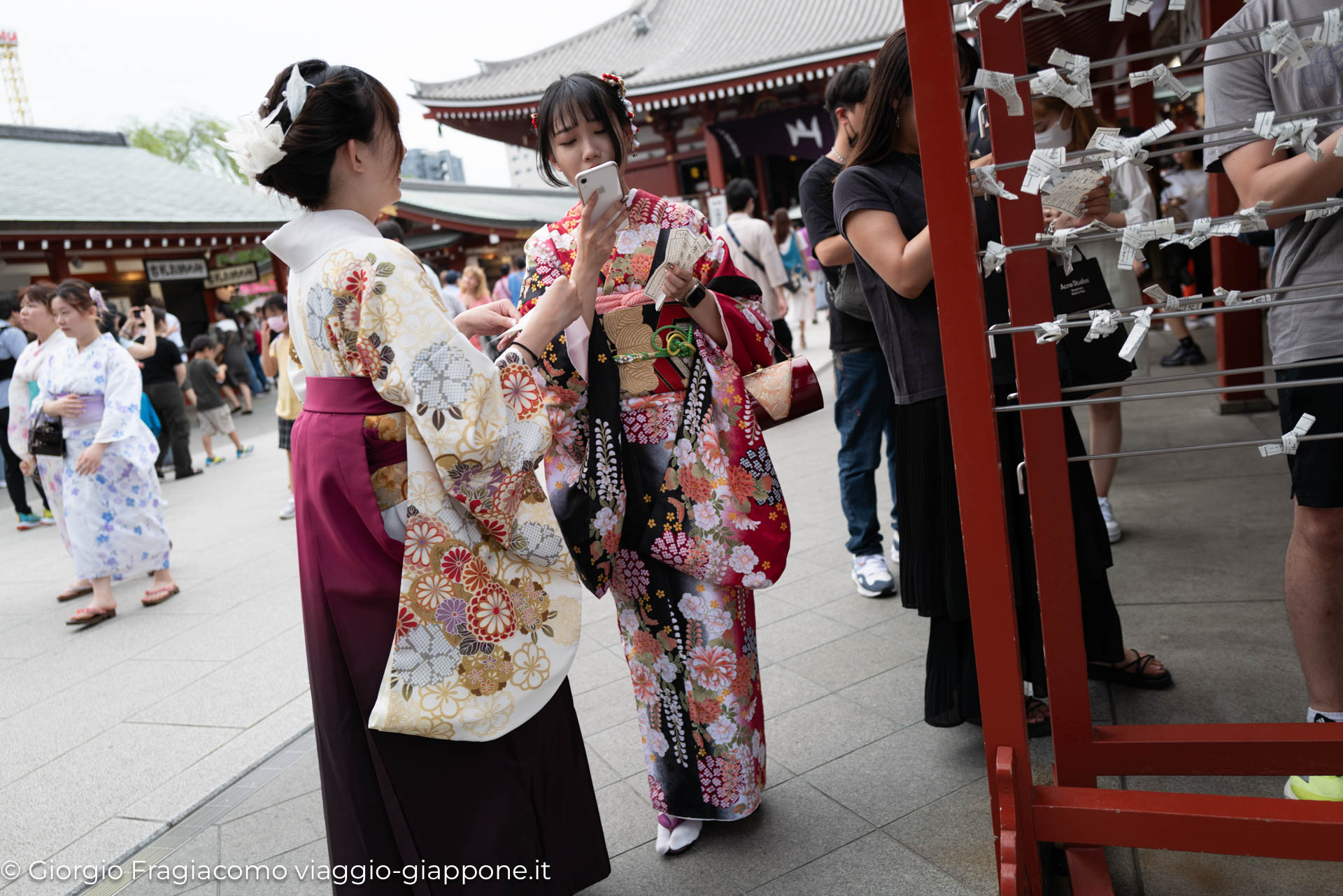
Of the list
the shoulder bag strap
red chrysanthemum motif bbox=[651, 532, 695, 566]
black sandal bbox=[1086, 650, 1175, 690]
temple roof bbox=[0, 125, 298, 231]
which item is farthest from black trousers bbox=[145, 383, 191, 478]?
black sandal bbox=[1086, 650, 1175, 690]

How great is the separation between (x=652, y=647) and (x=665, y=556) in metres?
0.24

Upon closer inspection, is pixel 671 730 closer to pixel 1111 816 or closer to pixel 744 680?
pixel 744 680

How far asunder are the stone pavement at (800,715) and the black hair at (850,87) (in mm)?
1722

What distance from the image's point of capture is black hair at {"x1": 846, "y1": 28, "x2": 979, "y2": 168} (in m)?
2.06

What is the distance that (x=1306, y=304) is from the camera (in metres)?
1.82

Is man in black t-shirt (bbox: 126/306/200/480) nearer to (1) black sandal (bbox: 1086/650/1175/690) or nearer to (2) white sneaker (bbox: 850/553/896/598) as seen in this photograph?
(2) white sneaker (bbox: 850/553/896/598)

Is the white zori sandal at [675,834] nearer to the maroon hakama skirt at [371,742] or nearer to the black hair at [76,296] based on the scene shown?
the maroon hakama skirt at [371,742]

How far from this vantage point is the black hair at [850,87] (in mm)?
3025

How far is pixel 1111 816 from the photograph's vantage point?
1542 mm

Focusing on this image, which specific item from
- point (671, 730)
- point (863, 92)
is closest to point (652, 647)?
point (671, 730)

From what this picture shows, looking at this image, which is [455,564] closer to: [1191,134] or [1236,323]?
[1191,134]

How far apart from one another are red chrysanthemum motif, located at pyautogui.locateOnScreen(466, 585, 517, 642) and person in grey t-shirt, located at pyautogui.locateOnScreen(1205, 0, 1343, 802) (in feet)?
5.00

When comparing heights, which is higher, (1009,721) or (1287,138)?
(1287,138)

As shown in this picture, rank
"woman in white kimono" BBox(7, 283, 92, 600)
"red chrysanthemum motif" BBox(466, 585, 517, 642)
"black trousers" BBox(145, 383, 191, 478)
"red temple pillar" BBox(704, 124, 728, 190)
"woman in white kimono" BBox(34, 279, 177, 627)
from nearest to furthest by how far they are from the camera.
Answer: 1. "red chrysanthemum motif" BBox(466, 585, 517, 642)
2. "woman in white kimono" BBox(34, 279, 177, 627)
3. "woman in white kimono" BBox(7, 283, 92, 600)
4. "black trousers" BBox(145, 383, 191, 478)
5. "red temple pillar" BBox(704, 124, 728, 190)
